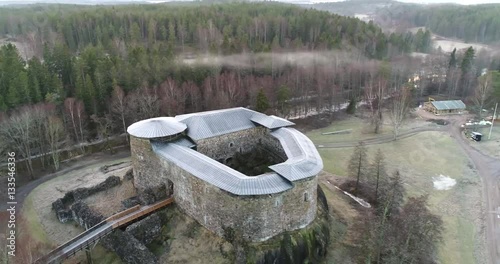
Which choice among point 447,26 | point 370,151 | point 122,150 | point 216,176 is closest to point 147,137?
point 216,176

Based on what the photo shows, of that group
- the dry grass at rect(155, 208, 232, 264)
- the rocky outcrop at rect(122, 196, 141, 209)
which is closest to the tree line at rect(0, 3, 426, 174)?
the rocky outcrop at rect(122, 196, 141, 209)

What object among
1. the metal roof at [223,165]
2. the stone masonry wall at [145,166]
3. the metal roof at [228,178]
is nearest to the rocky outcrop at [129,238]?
the stone masonry wall at [145,166]

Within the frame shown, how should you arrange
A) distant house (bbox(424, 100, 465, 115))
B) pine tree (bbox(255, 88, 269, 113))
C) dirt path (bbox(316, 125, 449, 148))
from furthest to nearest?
1. distant house (bbox(424, 100, 465, 115))
2. pine tree (bbox(255, 88, 269, 113))
3. dirt path (bbox(316, 125, 449, 148))

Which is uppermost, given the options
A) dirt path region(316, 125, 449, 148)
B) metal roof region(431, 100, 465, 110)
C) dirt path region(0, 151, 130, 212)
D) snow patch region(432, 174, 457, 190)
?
metal roof region(431, 100, 465, 110)

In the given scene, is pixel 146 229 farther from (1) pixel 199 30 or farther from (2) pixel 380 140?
(1) pixel 199 30

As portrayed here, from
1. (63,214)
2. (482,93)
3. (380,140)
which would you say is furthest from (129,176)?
(482,93)

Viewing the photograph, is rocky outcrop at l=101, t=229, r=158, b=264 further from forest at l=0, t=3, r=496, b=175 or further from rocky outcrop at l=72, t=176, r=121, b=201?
forest at l=0, t=3, r=496, b=175

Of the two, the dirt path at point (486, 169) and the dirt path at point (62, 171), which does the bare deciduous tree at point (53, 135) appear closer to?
the dirt path at point (62, 171)
